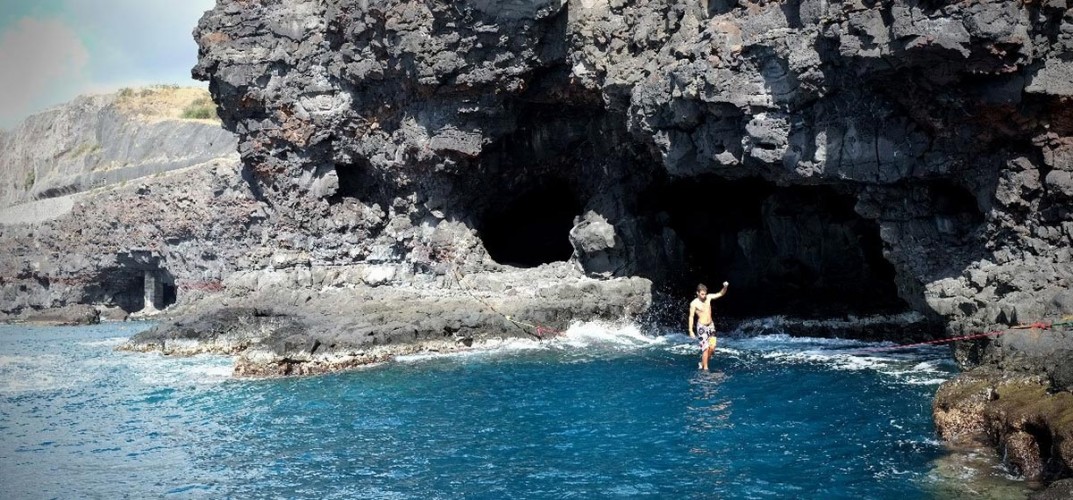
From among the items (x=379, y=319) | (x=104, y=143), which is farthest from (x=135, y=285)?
(x=379, y=319)

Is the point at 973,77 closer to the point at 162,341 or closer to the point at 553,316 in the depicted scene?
the point at 553,316

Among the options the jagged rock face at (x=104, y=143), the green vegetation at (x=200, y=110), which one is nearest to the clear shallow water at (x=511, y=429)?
the jagged rock face at (x=104, y=143)

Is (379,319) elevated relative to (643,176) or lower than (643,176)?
lower

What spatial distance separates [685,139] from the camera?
23.4 metres

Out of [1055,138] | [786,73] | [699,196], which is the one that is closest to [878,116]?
[786,73]

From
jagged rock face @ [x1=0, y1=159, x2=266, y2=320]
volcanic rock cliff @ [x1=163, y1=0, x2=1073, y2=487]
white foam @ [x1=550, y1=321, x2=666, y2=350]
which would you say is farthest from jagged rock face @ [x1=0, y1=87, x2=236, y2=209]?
white foam @ [x1=550, y1=321, x2=666, y2=350]

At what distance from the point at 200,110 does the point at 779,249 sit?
54480 mm

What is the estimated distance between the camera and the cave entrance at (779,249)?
87.8 feet

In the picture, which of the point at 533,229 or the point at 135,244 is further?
the point at 135,244

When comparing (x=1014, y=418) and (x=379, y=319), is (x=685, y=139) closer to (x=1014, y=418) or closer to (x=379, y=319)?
(x=379, y=319)

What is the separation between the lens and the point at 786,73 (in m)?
20.1

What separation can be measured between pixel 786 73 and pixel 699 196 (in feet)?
40.2

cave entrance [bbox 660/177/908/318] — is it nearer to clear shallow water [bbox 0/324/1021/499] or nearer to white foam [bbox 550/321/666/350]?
white foam [bbox 550/321/666/350]

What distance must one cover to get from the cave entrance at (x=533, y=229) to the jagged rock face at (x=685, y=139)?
4.3 inches
